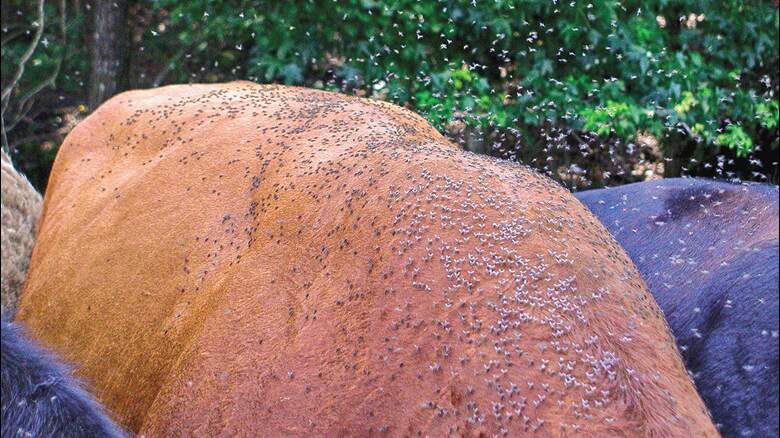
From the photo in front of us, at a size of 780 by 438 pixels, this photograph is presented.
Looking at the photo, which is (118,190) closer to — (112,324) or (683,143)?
(112,324)

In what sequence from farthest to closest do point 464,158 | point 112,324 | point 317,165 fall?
point 112,324
point 317,165
point 464,158

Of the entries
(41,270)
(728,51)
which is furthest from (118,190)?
(728,51)

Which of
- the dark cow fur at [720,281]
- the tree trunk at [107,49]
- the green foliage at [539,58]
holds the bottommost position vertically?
the tree trunk at [107,49]

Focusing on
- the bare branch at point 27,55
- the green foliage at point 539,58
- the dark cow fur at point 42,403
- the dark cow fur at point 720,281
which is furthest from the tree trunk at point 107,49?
the dark cow fur at point 720,281

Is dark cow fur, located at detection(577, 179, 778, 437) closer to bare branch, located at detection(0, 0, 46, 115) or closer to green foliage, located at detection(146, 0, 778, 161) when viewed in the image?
green foliage, located at detection(146, 0, 778, 161)

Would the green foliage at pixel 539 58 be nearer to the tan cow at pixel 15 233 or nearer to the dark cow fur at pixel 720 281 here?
the dark cow fur at pixel 720 281

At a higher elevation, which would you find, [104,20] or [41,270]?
[41,270]

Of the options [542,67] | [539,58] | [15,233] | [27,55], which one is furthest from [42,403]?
[27,55]
